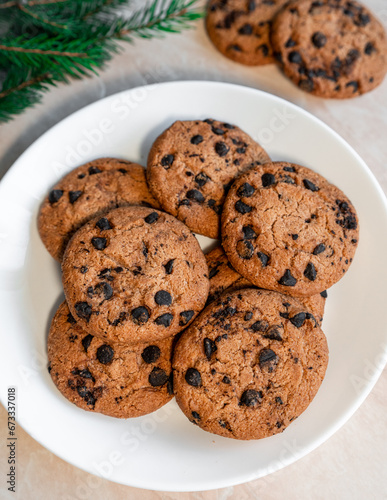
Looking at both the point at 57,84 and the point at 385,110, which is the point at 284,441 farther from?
the point at 57,84

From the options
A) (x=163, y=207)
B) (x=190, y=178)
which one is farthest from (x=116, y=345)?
(x=190, y=178)

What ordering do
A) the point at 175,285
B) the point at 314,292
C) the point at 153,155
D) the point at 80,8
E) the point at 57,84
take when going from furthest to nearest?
the point at 57,84 < the point at 80,8 < the point at 153,155 < the point at 314,292 < the point at 175,285

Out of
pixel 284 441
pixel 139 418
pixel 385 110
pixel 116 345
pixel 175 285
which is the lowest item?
pixel 139 418

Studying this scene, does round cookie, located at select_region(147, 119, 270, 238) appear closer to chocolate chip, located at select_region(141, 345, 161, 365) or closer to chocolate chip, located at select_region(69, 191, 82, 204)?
chocolate chip, located at select_region(69, 191, 82, 204)

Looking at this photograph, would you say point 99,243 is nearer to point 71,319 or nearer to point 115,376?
point 71,319

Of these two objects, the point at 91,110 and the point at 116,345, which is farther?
the point at 91,110

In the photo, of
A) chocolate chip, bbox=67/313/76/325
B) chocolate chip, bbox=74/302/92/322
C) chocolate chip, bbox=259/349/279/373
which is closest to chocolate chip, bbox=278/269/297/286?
chocolate chip, bbox=259/349/279/373

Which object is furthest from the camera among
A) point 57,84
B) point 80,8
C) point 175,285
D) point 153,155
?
point 57,84
